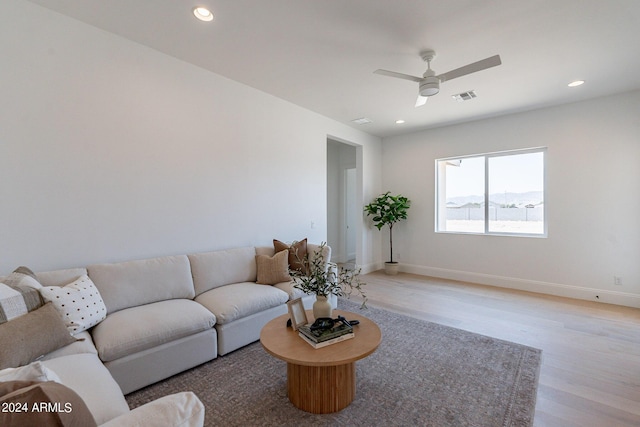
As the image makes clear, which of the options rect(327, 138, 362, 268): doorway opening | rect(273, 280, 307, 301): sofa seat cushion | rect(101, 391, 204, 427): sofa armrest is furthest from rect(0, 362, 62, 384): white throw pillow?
rect(327, 138, 362, 268): doorway opening

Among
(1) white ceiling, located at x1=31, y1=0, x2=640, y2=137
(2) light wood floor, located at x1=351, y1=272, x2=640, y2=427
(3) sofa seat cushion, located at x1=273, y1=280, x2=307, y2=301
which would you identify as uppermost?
(1) white ceiling, located at x1=31, y1=0, x2=640, y2=137

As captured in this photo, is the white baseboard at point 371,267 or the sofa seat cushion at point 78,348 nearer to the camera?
the sofa seat cushion at point 78,348

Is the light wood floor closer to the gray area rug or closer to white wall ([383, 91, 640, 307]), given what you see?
the gray area rug

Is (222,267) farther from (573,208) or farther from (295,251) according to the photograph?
(573,208)

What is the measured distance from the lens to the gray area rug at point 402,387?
5.80 feet

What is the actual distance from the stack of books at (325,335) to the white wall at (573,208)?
3.98m

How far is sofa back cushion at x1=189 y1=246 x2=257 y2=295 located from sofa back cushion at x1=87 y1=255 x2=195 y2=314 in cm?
10

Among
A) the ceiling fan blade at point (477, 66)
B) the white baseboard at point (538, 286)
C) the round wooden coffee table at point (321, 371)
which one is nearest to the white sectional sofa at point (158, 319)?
the round wooden coffee table at point (321, 371)

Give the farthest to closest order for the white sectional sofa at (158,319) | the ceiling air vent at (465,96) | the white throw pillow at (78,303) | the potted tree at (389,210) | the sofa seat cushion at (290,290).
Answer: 1. the potted tree at (389,210)
2. the ceiling air vent at (465,96)
3. the sofa seat cushion at (290,290)
4. the white throw pillow at (78,303)
5. the white sectional sofa at (158,319)

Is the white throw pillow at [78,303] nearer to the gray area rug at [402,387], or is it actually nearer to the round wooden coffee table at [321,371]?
the gray area rug at [402,387]

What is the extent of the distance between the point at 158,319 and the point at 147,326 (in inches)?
3.7

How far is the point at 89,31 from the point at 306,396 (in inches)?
135

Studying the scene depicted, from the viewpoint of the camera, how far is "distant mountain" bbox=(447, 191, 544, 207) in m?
4.45

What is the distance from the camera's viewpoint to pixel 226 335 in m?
2.46
